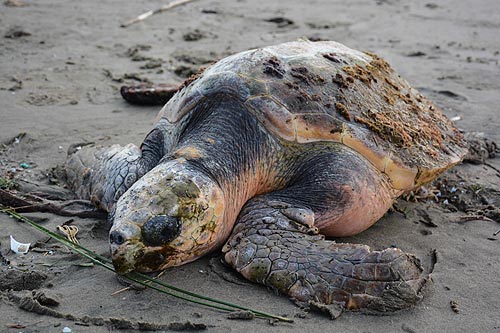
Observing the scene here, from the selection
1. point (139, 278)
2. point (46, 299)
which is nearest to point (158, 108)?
point (139, 278)

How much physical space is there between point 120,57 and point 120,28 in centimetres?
100

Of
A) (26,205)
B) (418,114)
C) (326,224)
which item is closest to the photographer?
(326,224)

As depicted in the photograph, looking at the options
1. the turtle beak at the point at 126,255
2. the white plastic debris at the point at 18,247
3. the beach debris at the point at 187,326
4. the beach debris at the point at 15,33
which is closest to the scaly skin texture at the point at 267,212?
the turtle beak at the point at 126,255

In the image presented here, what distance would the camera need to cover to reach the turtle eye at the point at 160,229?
7.32 ft

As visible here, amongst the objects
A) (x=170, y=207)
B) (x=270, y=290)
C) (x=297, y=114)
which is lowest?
(x=270, y=290)

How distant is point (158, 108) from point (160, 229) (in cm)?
237

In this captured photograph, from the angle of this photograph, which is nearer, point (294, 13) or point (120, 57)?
point (120, 57)

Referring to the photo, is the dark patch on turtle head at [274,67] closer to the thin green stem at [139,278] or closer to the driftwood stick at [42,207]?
the driftwood stick at [42,207]

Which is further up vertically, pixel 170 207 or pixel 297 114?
pixel 297 114

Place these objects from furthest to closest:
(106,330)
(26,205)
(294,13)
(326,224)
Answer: (294,13) → (26,205) → (326,224) → (106,330)

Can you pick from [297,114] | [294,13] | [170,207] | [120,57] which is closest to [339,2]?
[294,13]

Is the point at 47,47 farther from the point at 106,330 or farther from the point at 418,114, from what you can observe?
the point at 106,330

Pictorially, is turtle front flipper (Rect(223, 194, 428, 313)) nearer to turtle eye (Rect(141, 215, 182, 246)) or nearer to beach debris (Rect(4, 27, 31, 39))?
turtle eye (Rect(141, 215, 182, 246))

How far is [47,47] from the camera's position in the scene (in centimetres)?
562
